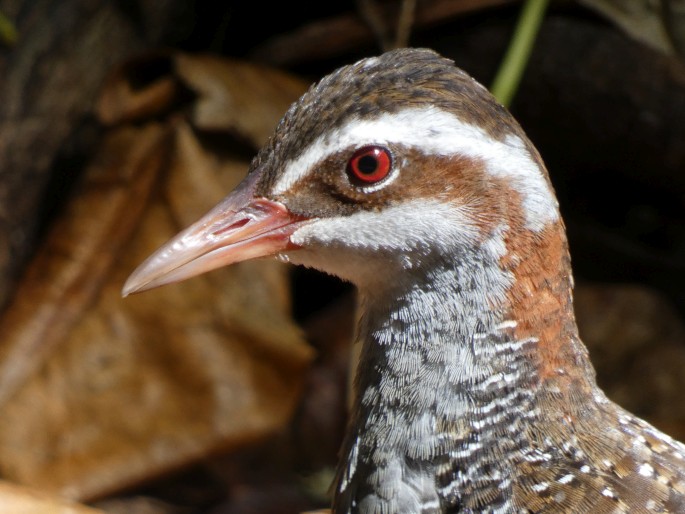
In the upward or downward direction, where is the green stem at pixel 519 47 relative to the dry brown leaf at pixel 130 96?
Answer: upward

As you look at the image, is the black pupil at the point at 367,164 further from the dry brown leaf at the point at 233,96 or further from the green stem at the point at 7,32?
the green stem at the point at 7,32

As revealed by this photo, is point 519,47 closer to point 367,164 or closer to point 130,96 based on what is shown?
point 130,96

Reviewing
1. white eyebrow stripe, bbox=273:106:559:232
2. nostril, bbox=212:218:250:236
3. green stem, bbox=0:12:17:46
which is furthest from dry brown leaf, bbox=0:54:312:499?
white eyebrow stripe, bbox=273:106:559:232

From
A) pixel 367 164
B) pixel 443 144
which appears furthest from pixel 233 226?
pixel 443 144

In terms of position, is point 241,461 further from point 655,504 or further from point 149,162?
point 655,504

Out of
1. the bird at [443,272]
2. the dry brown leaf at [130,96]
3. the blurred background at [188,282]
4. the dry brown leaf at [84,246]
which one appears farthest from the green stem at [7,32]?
the bird at [443,272]

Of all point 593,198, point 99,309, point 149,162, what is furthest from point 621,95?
point 99,309

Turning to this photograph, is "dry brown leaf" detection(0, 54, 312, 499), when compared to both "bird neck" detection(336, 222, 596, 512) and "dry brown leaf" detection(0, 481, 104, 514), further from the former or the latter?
"bird neck" detection(336, 222, 596, 512)

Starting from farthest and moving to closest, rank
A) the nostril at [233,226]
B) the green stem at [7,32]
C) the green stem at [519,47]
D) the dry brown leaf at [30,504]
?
the green stem at [7,32]
the green stem at [519,47]
the dry brown leaf at [30,504]
the nostril at [233,226]
